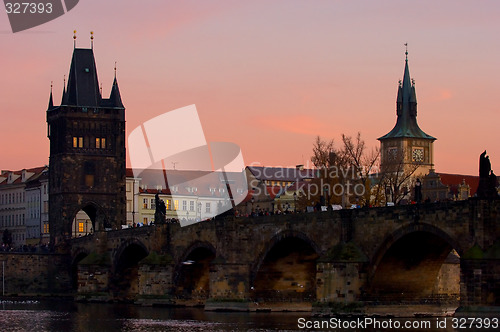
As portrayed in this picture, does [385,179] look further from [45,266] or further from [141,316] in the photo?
[141,316]

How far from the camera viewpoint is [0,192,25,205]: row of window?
158m

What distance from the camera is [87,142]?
121938mm

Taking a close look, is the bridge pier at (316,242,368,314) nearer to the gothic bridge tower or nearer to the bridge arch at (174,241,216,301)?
the bridge arch at (174,241,216,301)

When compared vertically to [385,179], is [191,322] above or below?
below

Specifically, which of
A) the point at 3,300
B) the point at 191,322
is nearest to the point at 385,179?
the point at 3,300

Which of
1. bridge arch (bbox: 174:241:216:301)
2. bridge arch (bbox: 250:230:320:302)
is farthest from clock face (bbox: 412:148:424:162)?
bridge arch (bbox: 250:230:320:302)

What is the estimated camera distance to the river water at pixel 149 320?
64938 mm

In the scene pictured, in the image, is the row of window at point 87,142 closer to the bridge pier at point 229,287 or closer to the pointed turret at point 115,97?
the pointed turret at point 115,97

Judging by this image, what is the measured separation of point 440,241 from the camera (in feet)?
217

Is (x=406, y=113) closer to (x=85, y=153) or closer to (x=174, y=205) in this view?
(x=174, y=205)

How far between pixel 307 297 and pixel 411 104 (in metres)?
101

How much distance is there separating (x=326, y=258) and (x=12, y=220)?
320 feet

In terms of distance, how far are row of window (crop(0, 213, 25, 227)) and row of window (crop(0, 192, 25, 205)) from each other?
1786 mm

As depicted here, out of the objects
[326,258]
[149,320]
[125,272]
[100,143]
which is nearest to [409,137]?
[100,143]
